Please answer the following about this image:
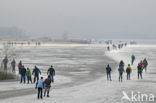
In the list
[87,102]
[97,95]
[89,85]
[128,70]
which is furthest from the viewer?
[128,70]

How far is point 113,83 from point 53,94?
6454 millimetres

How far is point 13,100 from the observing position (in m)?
18.0

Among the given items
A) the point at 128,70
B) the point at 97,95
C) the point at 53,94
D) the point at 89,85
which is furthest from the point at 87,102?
the point at 128,70

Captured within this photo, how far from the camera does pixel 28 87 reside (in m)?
22.8

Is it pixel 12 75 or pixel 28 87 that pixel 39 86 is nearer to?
pixel 28 87

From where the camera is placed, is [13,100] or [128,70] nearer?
[13,100]

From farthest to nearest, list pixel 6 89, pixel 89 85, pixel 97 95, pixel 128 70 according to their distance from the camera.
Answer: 1. pixel 128 70
2. pixel 89 85
3. pixel 6 89
4. pixel 97 95

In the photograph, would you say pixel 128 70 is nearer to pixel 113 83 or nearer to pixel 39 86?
pixel 113 83

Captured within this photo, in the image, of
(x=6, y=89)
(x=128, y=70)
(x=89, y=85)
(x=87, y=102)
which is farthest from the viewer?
(x=128, y=70)

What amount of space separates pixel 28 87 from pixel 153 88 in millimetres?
9096

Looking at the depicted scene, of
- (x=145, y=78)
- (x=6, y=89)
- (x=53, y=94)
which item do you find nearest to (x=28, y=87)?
(x=6, y=89)

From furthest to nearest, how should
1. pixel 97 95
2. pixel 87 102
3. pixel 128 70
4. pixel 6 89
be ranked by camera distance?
pixel 128 70 → pixel 6 89 → pixel 97 95 → pixel 87 102

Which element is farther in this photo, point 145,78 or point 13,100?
point 145,78

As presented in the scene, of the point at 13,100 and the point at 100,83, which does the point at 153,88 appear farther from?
the point at 13,100
